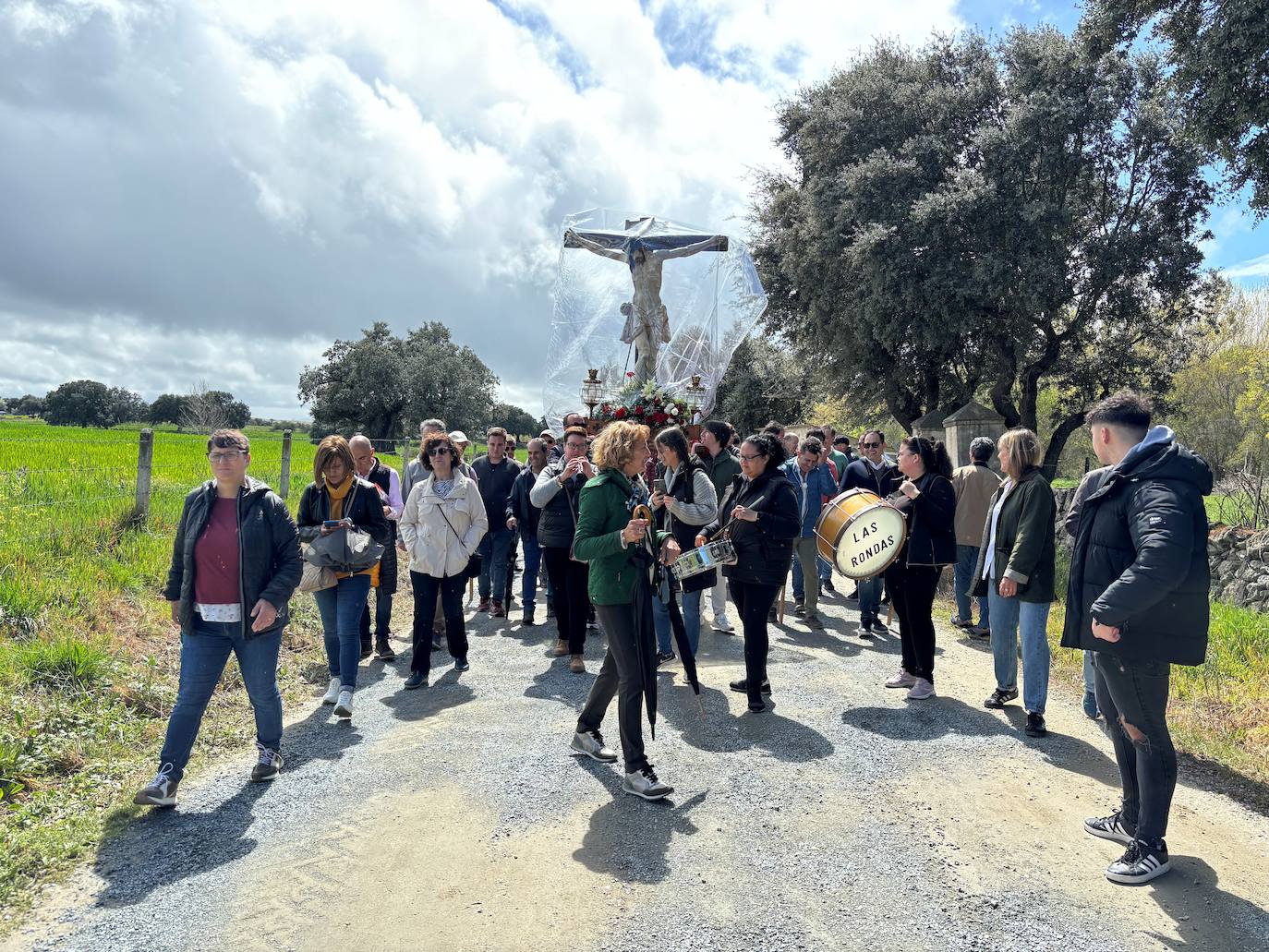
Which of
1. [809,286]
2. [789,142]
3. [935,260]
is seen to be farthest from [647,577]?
[789,142]

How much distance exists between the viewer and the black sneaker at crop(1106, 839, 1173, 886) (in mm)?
3408

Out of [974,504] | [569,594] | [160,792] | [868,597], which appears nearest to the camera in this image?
[160,792]

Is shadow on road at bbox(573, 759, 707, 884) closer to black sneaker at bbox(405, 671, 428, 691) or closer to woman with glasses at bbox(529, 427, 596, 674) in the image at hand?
black sneaker at bbox(405, 671, 428, 691)

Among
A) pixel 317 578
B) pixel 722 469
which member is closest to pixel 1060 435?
pixel 722 469

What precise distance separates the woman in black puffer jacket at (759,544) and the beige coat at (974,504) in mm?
3182

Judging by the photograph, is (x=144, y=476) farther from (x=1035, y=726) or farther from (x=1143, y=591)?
(x=1143, y=591)

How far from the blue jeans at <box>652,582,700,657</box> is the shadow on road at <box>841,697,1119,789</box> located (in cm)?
140

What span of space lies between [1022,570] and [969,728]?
1118mm

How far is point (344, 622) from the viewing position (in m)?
5.57

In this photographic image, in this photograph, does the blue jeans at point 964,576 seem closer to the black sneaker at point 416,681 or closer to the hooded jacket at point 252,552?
the black sneaker at point 416,681

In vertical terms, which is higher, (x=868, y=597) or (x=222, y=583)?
(x=222, y=583)

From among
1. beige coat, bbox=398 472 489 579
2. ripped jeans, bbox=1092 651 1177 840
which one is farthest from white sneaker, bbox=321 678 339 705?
ripped jeans, bbox=1092 651 1177 840

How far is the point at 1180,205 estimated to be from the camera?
635 inches

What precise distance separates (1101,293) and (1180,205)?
2.19 m
